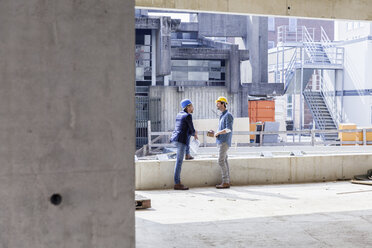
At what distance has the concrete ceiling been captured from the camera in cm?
1248

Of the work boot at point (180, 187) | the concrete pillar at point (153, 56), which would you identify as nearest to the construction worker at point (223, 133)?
the work boot at point (180, 187)

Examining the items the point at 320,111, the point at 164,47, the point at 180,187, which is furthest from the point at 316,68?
the point at 180,187

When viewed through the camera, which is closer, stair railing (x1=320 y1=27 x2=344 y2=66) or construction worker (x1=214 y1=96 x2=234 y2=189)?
construction worker (x1=214 y1=96 x2=234 y2=189)

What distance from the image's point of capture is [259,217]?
28.4 feet

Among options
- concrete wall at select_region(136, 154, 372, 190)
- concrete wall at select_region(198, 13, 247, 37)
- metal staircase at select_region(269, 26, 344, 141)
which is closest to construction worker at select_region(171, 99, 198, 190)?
concrete wall at select_region(136, 154, 372, 190)

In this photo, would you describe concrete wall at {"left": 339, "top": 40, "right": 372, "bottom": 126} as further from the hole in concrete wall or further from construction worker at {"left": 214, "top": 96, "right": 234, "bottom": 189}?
the hole in concrete wall

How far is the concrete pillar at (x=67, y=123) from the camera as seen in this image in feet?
10.8

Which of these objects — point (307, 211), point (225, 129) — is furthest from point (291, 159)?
point (307, 211)

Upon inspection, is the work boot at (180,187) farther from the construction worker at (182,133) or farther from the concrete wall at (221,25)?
the concrete wall at (221,25)

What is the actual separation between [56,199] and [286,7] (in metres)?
11.1

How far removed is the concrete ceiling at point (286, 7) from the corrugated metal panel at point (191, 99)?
1925cm

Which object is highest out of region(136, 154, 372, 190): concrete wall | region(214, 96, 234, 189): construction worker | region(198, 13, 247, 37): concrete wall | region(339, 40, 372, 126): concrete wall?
region(198, 13, 247, 37): concrete wall

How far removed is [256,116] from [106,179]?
34682mm

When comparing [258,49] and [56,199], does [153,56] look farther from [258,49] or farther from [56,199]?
[56,199]
